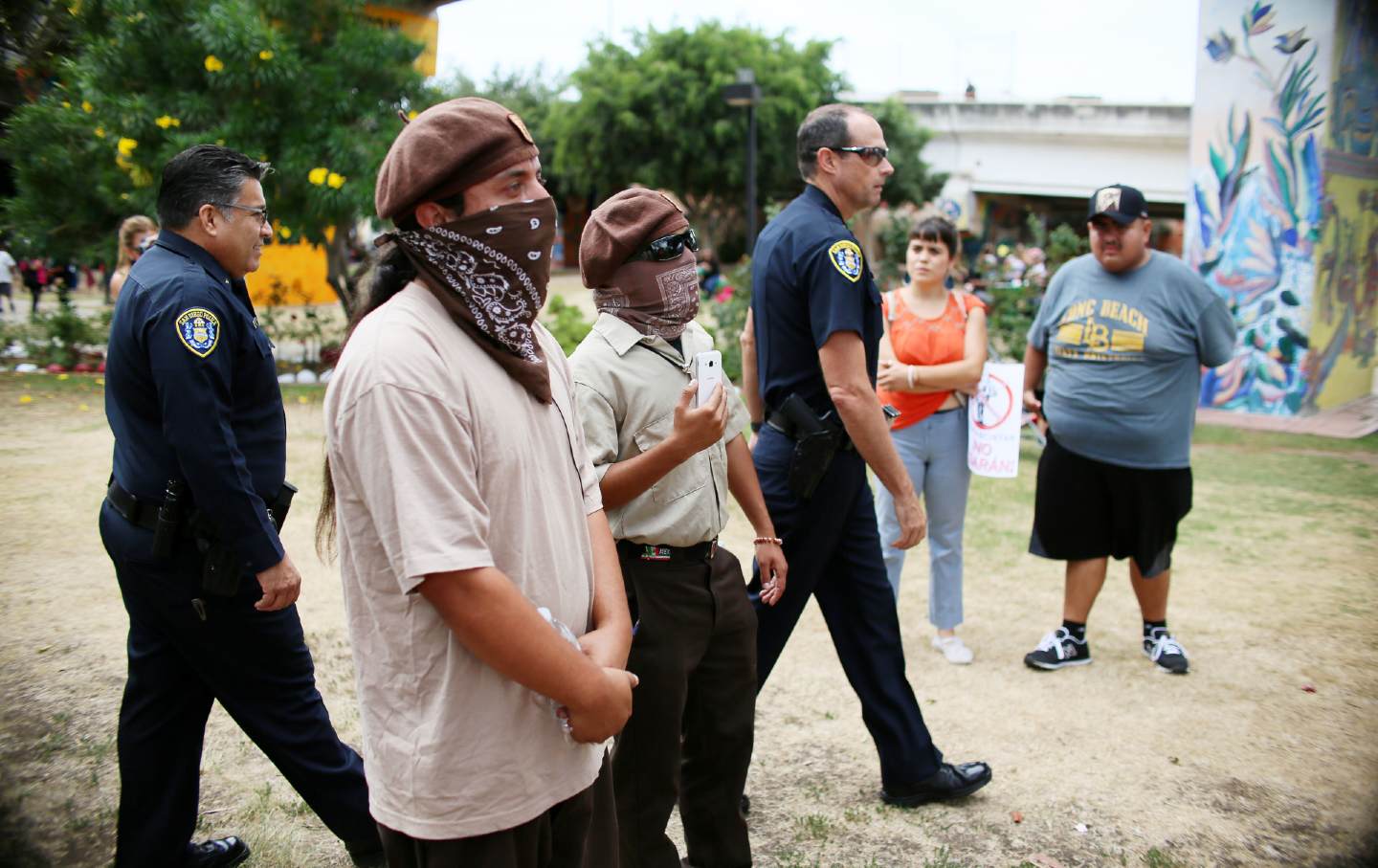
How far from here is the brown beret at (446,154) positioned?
1.63 meters

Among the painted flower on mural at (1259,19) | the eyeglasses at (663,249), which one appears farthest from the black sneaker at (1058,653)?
the painted flower on mural at (1259,19)

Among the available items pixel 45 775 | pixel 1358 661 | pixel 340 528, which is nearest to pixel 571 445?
pixel 340 528

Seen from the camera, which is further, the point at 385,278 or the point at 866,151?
the point at 866,151

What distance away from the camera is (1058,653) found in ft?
15.3

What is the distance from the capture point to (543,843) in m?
1.81

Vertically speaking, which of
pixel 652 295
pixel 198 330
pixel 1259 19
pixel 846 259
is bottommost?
pixel 198 330

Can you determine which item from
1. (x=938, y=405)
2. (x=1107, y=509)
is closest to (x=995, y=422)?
(x=938, y=405)

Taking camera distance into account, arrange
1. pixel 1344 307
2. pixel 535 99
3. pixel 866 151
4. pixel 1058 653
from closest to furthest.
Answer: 1. pixel 866 151
2. pixel 1058 653
3. pixel 1344 307
4. pixel 535 99

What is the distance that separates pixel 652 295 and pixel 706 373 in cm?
31

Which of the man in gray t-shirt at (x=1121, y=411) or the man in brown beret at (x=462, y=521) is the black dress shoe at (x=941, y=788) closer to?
the man in gray t-shirt at (x=1121, y=411)

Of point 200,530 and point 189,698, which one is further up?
point 200,530

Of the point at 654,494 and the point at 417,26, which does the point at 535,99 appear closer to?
the point at 417,26

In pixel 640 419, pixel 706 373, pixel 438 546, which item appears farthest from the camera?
pixel 640 419

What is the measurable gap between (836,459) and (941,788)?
1.10 metres
